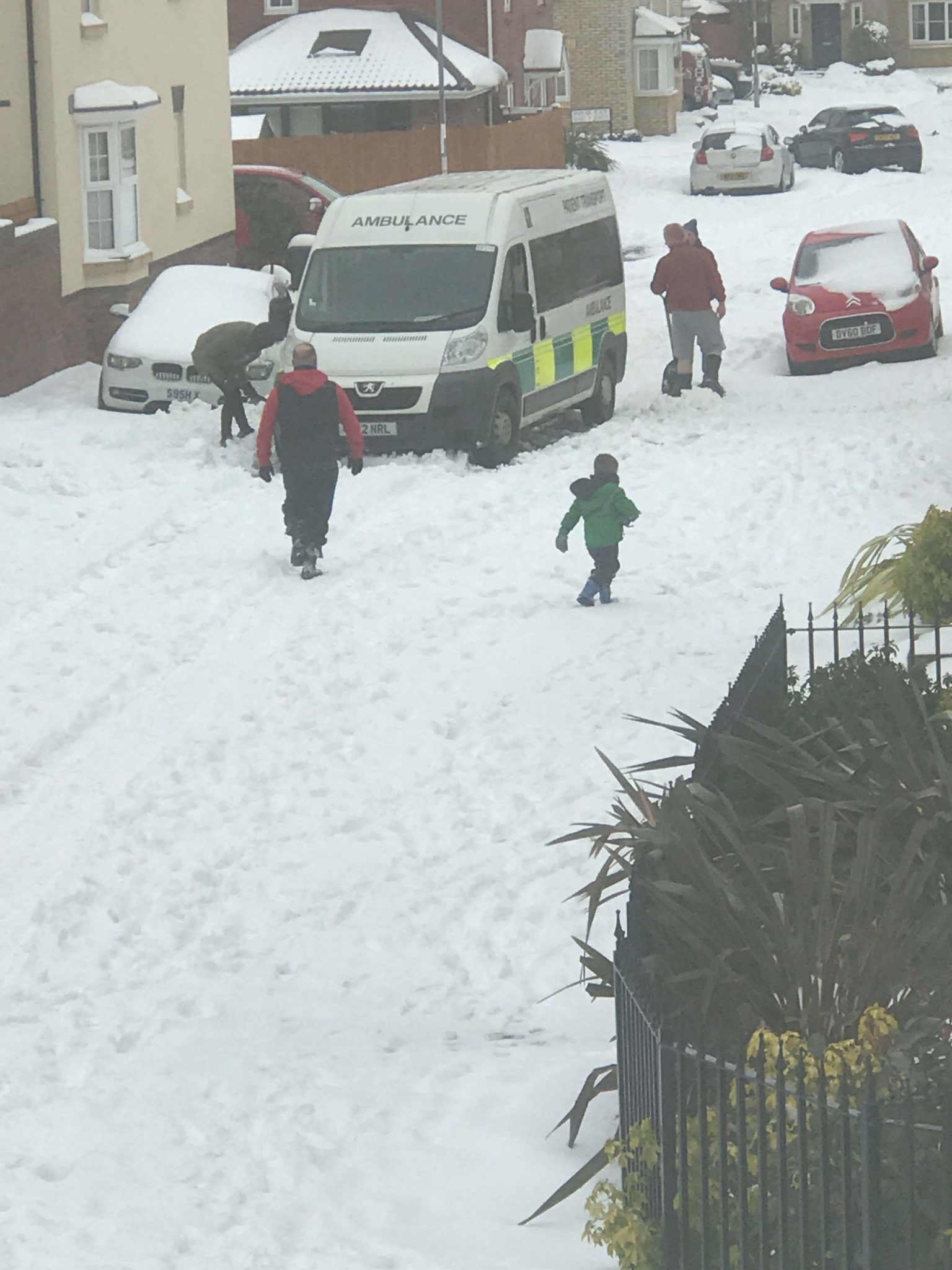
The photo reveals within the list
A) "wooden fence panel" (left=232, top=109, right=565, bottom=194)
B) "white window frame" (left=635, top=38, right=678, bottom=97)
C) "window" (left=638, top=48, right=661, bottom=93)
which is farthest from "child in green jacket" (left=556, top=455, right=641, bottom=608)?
"window" (left=638, top=48, right=661, bottom=93)

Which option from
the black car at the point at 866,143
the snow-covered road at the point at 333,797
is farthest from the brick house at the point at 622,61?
the snow-covered road at the point at 333,797

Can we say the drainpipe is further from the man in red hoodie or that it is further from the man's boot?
the man in red hoodie

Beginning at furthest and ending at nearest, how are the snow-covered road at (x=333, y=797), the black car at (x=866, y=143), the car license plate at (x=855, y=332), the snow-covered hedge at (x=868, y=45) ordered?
1. the snow-covered hedge at (x=868, y=45)
2. the black car at (x=866, y=143)
3. the car license plate at (x=855, y=332)
4. the snow-covered road at (x=333, y=797)

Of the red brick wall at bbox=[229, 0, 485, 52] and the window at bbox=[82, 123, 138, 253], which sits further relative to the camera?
the red brick wall at bbox=[229, 0, 485, 52]

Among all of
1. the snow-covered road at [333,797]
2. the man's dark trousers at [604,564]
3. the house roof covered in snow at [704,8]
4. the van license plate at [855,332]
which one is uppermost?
the house roof covered in snow at [704,8]

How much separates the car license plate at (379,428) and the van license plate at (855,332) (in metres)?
6.33

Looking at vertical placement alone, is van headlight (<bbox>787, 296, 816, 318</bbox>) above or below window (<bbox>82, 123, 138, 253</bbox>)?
below

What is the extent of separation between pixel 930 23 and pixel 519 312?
61578 mm

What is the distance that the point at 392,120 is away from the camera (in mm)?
Answer: 44562

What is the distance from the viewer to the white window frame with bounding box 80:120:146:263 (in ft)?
82.3

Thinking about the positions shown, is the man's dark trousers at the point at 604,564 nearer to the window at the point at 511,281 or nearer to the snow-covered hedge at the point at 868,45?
the window at the point at 511,281

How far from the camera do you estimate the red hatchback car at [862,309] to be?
2312 centimetres

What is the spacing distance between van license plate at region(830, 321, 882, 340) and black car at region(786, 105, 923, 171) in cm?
2307

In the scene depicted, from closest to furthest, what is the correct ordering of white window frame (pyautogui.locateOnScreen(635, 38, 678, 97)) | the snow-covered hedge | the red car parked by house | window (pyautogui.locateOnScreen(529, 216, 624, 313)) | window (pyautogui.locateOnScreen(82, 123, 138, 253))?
window (pyautogui.locateOnScreen(529, 216, 624, 313))
window (pyautogui.locateOnScreen(82, 123, 138, 253))
the red car parked by house
white window frame (pyautogui.locateOnScreen(635, 38, 678, 97))
the snow-covered hedge
